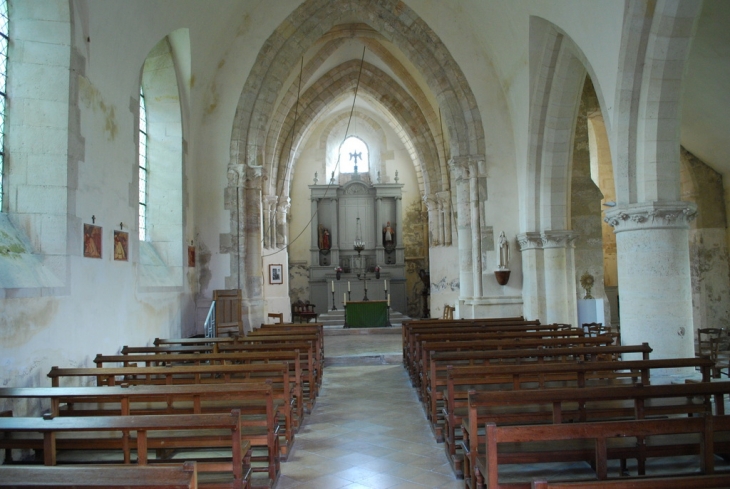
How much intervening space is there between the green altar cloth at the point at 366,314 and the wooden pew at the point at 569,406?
12.6 meters

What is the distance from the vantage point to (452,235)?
19.7 meters

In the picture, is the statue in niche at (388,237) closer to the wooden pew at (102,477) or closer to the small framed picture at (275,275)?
the small framed picture at (275,275)

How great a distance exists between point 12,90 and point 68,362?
3.65m

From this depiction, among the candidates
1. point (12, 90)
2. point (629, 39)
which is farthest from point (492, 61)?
point (12, 90)

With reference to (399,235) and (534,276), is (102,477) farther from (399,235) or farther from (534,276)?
(399,235)

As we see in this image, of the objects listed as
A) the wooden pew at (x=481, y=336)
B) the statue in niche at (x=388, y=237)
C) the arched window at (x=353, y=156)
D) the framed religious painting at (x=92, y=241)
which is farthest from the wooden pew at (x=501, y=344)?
the arched window at (x=353, y=156)

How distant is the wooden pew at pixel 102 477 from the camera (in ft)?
8.01

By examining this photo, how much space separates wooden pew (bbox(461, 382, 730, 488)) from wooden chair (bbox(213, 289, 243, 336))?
9.17 metres

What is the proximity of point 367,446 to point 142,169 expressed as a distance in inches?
354

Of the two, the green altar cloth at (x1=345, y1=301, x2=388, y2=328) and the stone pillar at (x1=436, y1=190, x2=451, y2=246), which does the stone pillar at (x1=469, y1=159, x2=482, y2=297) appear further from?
the stone pillar at (x1=436, y1=190, x2=451, y2=246)

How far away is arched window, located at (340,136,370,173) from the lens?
25.9 meters

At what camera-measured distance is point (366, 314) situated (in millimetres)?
17891

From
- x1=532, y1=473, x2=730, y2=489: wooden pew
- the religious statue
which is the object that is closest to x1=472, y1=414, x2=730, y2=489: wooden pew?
x1=532, y1=473, x2=730, y2=489: wooden pew

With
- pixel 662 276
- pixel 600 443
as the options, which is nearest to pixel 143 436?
pixel 600 443
